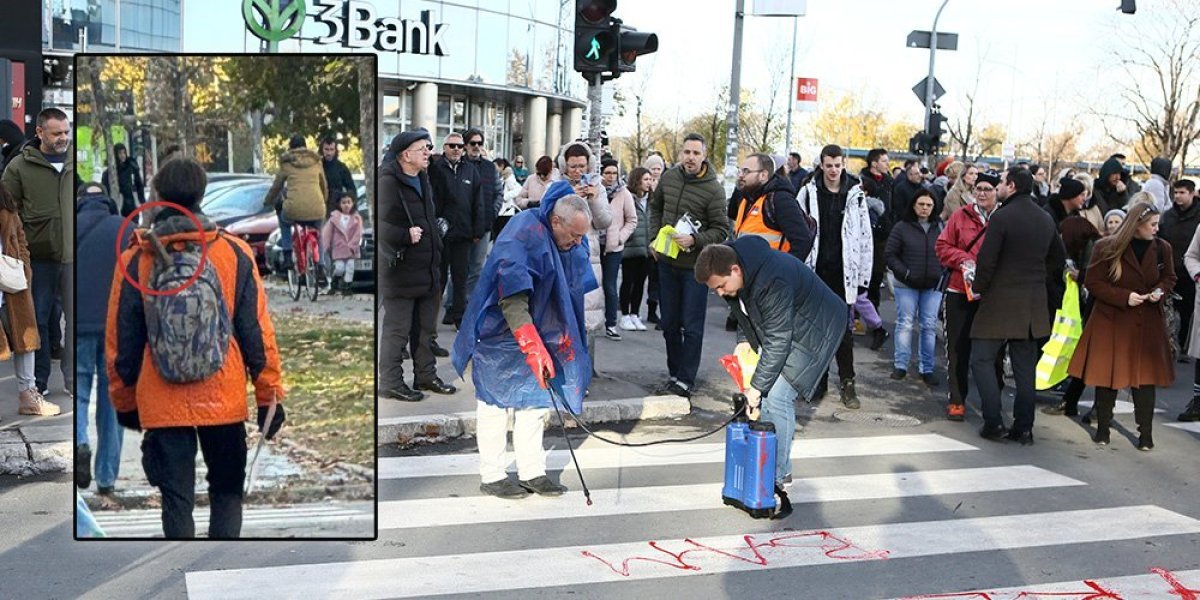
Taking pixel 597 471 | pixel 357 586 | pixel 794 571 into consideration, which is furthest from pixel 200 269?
pixel 597 471

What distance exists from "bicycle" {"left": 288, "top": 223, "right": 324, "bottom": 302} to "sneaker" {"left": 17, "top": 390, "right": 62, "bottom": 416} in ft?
19.3

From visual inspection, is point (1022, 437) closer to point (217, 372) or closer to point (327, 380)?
point (327, 380)

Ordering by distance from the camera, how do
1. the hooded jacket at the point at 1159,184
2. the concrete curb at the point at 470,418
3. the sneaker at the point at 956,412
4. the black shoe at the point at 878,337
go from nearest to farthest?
the concrete curb at the point at 470,418
the sneaker at the point at 956,412
the black shoe at the point at 878,337
the hooded jacket at the point at 1159,184

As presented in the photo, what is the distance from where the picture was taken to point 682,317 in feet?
30.9

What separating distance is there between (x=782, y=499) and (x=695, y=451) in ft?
5.12

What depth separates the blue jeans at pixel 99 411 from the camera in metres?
2.91

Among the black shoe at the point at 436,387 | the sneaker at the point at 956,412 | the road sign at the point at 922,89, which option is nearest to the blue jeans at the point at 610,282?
the black shoe at the point at 436,387

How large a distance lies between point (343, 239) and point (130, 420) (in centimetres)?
66

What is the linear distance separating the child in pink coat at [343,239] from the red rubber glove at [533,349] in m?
3.24

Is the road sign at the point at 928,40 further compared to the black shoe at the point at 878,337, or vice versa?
the road sign at the point at 928,40

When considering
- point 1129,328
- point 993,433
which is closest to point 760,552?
point 993,433

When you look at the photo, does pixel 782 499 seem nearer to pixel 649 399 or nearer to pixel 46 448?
pixel 649 399

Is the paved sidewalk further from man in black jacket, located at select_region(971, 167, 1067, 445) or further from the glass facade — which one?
the glass facade

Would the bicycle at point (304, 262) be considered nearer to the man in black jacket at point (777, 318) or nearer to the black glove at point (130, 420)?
the black glove at point (130, 420)
